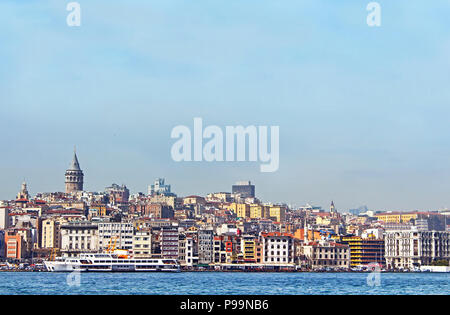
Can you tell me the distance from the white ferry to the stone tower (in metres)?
58.9

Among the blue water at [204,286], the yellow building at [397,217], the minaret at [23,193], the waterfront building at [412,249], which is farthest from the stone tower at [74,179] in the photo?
the blue water at [204,286]

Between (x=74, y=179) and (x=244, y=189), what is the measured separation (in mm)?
28879

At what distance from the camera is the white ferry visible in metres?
65.4

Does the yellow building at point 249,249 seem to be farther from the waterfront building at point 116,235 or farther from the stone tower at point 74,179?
the stone tower at point 74,179

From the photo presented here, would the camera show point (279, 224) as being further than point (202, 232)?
Yes

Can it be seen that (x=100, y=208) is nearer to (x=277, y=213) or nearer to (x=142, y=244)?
(x=142, y=244)

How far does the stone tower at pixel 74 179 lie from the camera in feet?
417

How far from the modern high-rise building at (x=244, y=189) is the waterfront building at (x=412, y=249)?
2472 inches

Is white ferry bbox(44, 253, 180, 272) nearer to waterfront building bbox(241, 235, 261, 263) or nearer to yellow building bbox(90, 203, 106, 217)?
waterfront building bbox(241, 235, 261, 263)

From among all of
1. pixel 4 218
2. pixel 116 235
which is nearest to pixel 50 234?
pixel 116 235
